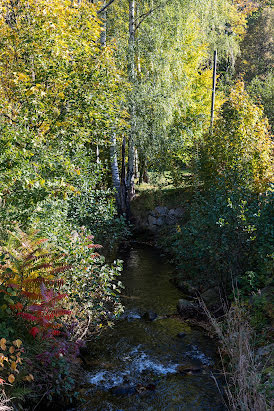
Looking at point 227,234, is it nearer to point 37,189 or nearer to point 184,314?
point 184,314

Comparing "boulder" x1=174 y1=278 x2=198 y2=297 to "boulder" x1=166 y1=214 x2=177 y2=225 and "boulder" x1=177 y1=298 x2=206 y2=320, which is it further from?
"boulder" x1=166 y1=214 x2=177 y2=225

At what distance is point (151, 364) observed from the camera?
665 centimetres

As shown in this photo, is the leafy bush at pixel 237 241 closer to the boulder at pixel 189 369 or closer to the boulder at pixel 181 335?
the boulder at pixel 181 335

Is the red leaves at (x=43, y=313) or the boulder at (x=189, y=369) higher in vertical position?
the red leaves at (x=43, y=313)

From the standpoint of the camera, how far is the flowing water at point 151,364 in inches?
222

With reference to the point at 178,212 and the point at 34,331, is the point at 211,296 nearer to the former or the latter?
the point at 34,331

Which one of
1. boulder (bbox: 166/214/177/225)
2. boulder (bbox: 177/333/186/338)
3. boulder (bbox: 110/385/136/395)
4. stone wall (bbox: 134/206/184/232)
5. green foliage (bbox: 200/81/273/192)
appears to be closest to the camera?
boulder (bbox: 110/385/136/395)

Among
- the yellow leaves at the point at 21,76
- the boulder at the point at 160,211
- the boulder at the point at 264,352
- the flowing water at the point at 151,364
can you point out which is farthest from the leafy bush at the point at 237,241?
the boulder at the point at 160,211

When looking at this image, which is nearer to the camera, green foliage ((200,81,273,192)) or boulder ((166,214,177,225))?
green foliage ((200,81,273,192))

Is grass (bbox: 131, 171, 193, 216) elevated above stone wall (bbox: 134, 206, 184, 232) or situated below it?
above

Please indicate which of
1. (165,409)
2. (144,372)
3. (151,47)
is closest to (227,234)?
(144,372)

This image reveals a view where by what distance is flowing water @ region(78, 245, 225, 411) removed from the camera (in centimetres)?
564

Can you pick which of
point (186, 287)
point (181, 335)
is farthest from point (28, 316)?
point (186, 287)

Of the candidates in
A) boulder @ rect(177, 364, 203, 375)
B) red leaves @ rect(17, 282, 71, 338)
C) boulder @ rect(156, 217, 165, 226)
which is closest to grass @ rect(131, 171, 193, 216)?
boulder @ rect(156, 217, 165, 226)
